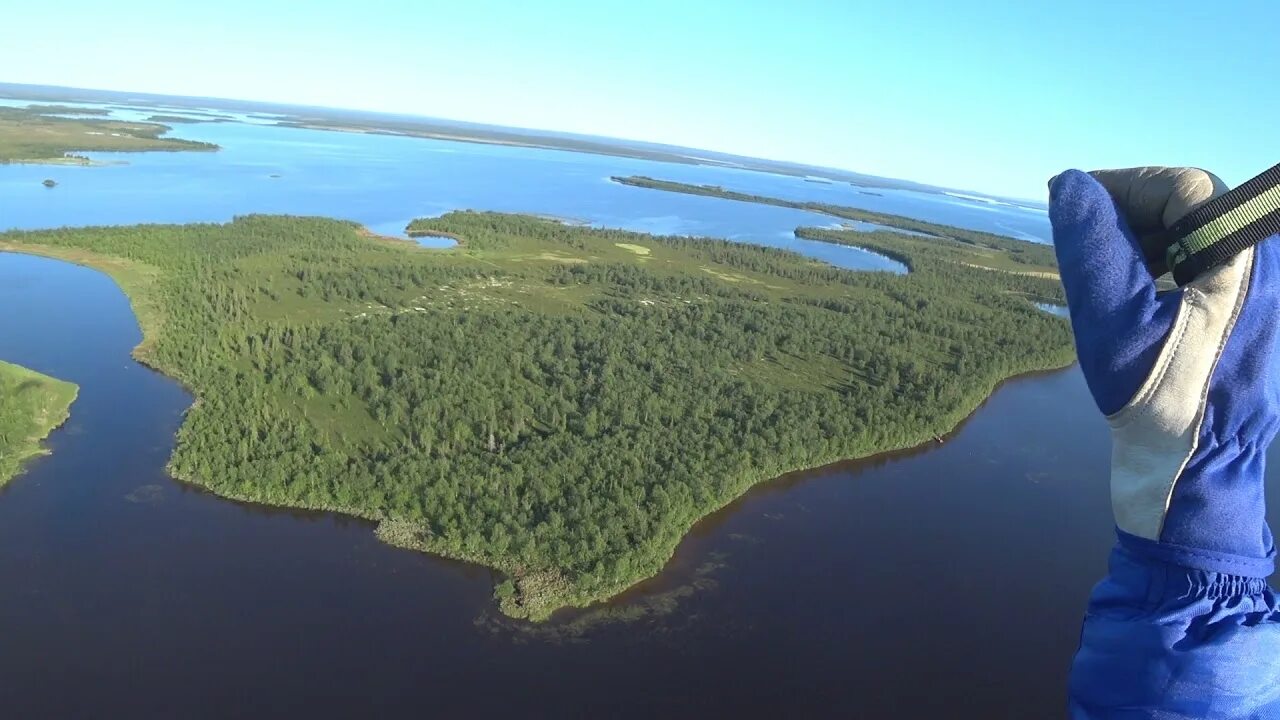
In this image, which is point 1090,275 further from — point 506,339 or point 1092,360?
point 506,339

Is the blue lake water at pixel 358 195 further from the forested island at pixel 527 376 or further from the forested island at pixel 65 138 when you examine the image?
the forested island at pixel 527 376

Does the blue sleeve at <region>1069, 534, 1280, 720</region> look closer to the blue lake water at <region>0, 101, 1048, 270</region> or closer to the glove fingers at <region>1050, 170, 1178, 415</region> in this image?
the glove fingers at <region>1050, 170, 1178, 415</region>

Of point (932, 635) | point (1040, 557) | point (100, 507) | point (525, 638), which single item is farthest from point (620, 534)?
point (100, 507)

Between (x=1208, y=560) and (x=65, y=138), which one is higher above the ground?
(x=65, y=138)

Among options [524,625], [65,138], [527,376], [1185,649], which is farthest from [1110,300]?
[65,138]

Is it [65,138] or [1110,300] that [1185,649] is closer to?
[1110,300]
